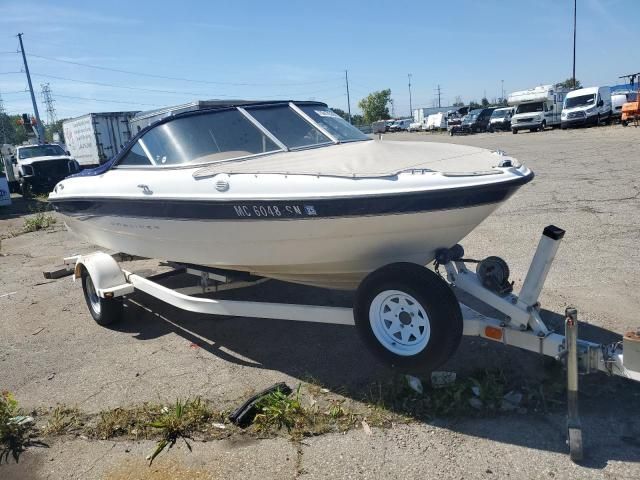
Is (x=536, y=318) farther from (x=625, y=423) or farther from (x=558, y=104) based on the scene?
(x=558, y=104)

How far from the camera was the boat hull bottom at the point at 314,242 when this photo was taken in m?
3.55

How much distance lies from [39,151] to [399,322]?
64.7 feet

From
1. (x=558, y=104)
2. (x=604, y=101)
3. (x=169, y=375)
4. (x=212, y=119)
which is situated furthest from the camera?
(x=558, y=104)

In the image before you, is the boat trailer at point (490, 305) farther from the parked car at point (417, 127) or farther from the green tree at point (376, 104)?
the green tree at point (376, 104)

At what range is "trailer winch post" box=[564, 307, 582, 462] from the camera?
2775mm

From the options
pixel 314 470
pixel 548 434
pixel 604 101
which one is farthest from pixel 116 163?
pixel 604 101

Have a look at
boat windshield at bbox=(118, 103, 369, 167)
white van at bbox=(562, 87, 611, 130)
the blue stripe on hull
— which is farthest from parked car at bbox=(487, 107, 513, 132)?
the blue stripe on hull

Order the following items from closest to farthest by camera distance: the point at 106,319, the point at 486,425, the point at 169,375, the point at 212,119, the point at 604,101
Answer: the point at 486,425, the point at 169,375, the point at 212,119, the point at 106,319, the point at 604,101

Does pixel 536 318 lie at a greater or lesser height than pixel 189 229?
lesser

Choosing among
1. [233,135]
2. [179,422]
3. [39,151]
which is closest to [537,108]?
[39,151]

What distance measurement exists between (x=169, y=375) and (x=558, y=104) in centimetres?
3247

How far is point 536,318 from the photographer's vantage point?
3303mm

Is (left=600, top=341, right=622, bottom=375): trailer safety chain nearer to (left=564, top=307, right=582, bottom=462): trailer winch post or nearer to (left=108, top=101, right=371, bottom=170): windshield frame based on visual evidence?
(left=564, top=307, right=582, bottom=462): trailer winch post

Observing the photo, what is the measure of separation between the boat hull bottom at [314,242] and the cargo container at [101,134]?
18828 millimetres
